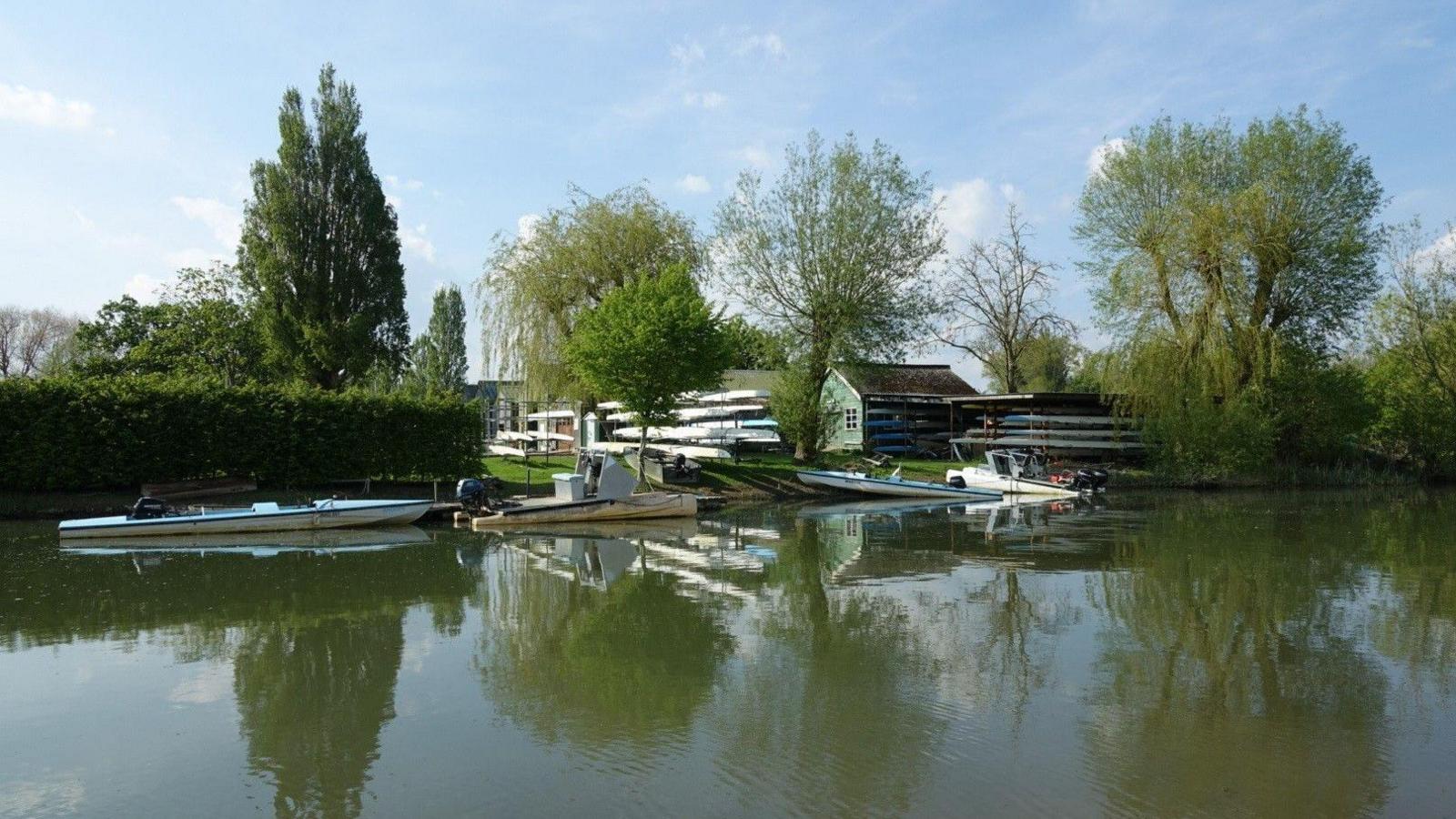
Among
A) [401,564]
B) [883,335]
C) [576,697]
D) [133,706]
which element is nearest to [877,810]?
[576,697]

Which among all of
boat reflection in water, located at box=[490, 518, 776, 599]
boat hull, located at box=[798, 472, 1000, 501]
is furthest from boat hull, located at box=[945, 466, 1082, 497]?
boat reflection in water, located at box=[490, 518, 776, 599]

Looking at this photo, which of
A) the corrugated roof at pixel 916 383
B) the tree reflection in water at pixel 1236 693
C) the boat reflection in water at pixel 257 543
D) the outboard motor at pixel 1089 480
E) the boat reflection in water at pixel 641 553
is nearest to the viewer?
the tree reflection in water at pixel 1236 693

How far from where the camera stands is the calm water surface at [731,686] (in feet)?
19.2

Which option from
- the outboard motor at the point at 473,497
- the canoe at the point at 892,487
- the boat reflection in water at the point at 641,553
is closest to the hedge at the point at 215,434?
the outboard motor at the point at 473,497

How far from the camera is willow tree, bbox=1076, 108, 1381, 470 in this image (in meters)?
32.8

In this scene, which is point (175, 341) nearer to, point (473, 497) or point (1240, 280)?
point (473, 497)

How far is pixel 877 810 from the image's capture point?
546 centimetres

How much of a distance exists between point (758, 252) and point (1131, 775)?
2974cm

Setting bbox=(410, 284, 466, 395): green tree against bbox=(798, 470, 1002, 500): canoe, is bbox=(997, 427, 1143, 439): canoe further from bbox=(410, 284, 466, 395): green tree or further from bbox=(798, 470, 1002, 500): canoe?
bbox=(410, 284, 466, 395): green tree

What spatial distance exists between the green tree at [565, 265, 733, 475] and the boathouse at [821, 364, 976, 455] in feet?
39.6

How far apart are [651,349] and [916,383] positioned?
794 inches

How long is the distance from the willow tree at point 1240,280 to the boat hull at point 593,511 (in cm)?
1899

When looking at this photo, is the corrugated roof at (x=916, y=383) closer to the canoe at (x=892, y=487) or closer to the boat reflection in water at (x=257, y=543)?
the canoe at (x=892, y=487)

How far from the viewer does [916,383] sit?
146 ft
